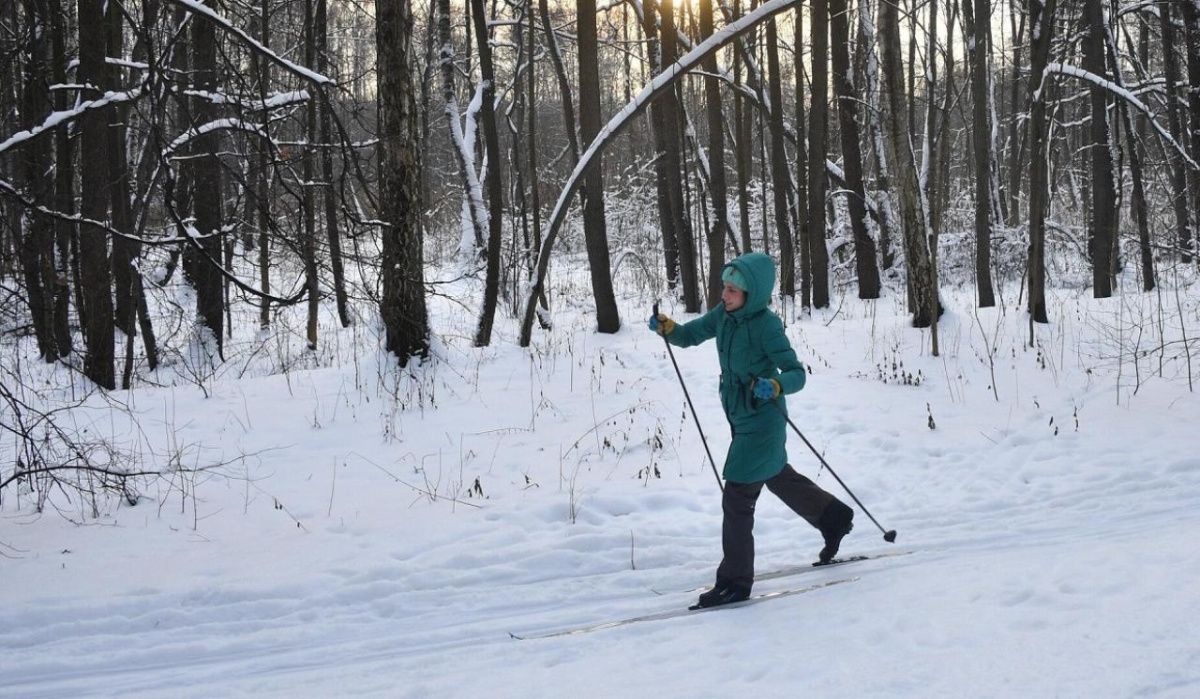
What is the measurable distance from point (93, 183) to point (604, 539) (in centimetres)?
765

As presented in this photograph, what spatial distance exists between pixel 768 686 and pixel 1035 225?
874 cm

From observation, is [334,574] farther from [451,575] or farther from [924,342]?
[924,342]

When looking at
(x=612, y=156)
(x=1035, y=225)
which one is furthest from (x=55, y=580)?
(x=612, y=156)

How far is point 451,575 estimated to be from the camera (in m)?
5.46

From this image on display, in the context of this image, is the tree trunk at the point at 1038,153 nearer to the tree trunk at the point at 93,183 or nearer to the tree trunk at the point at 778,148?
the tree trunk at the point at 778,148

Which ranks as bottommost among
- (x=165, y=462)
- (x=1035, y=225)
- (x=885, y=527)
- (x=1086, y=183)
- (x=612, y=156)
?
(x=885, y=527)

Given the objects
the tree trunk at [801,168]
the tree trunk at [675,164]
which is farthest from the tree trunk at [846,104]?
the tree trunk at [675,164]

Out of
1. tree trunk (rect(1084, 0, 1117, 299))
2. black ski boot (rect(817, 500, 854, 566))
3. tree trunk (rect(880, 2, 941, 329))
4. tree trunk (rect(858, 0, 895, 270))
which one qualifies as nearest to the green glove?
black ski boot (rect(817, 500, 854, 566))

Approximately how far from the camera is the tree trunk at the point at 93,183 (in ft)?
32.3

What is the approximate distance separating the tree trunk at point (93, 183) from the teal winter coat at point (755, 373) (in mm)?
7753

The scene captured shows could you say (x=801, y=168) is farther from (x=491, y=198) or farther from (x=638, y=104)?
(x=638, y=104)

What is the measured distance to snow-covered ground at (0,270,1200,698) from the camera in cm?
390

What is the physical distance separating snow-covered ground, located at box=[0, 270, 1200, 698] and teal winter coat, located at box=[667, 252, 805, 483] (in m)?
0.75

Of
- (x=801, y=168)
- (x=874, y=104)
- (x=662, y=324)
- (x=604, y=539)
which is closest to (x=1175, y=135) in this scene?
(x=874, y=104)
